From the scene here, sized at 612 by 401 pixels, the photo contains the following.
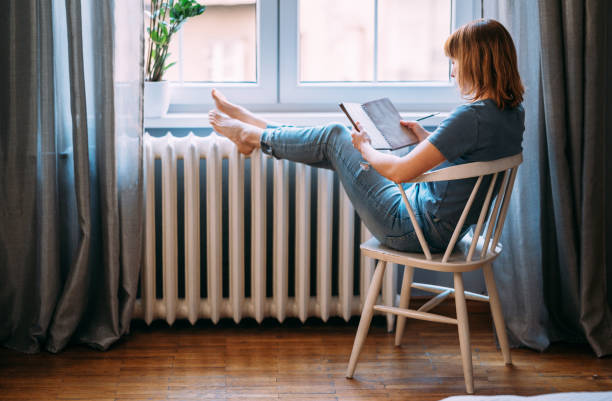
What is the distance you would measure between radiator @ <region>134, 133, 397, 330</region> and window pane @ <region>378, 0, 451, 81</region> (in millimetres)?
625

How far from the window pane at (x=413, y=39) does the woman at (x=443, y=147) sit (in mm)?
587

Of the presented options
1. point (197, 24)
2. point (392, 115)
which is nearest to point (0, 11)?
point (197, 24)

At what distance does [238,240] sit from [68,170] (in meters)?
0.61

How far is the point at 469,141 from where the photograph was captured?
65.9 inches

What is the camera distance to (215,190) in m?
2.17

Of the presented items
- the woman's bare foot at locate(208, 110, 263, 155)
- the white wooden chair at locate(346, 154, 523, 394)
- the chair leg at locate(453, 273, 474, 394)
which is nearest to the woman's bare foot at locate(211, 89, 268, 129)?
the woman's bare foot at locate(208, 110, 263, 155)

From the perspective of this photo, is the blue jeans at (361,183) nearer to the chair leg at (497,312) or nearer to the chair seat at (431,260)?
the chair seat at (431,260)

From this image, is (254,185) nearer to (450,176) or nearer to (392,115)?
(392,115)

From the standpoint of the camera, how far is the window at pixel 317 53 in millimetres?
2430

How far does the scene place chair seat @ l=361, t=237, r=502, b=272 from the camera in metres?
1.76

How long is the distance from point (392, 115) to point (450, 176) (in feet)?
1.29

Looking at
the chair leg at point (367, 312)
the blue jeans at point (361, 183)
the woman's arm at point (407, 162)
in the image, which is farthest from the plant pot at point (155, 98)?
the chair leg at point (367, 312)

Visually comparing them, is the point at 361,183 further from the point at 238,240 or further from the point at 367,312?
the point at 238,240

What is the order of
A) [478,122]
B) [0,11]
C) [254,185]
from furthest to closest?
[254,185] → [0,11] → [478,122]
